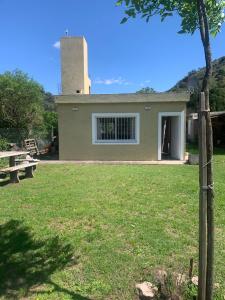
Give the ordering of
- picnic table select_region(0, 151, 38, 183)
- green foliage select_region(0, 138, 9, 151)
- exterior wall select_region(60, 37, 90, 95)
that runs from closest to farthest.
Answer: picnic table select_region(0, 151, 38, 183), green foliage select_region(0, 138, 9, 151), exterior wall select_region(60, 37, 90, 95)

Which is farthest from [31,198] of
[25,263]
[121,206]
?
[25,263]

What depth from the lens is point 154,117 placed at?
48.8 feet

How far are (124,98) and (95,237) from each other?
10.6 meters

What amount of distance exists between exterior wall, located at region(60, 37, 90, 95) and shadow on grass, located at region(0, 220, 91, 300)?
1795 centimetres

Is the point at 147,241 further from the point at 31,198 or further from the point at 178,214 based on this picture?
the point at 31,198

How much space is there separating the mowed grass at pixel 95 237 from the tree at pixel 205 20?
87 cm

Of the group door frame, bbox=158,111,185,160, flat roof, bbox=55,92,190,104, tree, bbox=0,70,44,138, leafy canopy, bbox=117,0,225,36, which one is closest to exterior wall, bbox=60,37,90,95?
tree, bbox=0,70,44,138

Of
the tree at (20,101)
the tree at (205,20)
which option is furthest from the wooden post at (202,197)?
the tree at (20,101)

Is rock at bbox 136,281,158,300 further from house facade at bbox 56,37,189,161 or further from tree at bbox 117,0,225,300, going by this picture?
house facade at bbox 56,37,189,161

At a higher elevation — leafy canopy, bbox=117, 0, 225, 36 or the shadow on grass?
leafy canopy, bbox=117, 0, 225, 36

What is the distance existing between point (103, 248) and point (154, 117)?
10.9 meters

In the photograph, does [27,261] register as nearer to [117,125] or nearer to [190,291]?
[190,291]

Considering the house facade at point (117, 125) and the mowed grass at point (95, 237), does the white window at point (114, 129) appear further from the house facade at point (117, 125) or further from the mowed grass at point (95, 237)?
the mowed grass at point (95, 237)

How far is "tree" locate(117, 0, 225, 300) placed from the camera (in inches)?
115
